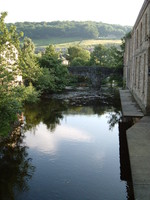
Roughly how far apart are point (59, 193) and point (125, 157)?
5570mm

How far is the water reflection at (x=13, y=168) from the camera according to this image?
11.9 m

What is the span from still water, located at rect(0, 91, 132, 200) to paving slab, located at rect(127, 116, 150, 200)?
6.20ft

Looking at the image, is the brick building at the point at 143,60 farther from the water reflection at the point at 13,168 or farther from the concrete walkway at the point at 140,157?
the water reflection at the point at 13,168

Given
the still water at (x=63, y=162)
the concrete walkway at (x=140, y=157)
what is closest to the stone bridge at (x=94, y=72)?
the still water at (x=63, y=162)

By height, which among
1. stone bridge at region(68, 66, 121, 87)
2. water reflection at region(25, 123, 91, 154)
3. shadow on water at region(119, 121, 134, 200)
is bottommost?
shadow on water at region(119, 121, 134, 200)

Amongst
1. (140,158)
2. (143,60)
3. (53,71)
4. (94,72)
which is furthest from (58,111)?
(94,72)

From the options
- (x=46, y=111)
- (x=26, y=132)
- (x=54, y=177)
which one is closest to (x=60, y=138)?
(x=26, y=132)

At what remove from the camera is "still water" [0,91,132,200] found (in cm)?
1151

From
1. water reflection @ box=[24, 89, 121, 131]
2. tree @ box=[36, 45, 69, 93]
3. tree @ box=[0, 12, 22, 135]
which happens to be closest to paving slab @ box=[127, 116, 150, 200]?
tree @ box=[0, 12, 22, 135]

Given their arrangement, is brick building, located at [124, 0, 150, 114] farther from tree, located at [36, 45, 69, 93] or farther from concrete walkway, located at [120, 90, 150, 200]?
Answer: tree, located at [36, 45, 69, 93]

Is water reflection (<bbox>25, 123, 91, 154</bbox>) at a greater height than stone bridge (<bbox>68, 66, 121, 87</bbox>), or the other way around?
stone bridge (<bbox>68, 66, 121, 87</bbox>)

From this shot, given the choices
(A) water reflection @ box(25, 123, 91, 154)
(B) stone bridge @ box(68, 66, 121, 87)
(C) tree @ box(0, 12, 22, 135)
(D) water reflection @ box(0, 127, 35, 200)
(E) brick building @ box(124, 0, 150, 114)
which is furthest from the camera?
(B) stone bridge @ box(68, 66, 121, 87)

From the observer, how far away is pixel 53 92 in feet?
163

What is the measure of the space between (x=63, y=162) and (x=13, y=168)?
2.63m
